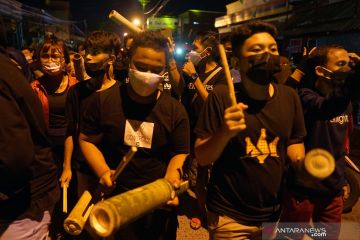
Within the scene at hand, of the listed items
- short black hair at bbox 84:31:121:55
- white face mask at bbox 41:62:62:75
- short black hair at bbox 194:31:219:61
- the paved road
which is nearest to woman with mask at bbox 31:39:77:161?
white face mask at bbox 41:62:62:75

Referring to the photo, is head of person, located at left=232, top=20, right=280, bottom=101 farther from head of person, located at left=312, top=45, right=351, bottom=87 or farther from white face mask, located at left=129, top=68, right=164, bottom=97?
head of person, located at left=312, top=45, right=351, bottom=87

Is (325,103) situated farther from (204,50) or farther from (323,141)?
(204,50)

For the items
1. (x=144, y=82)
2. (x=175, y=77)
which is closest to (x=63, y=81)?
(x=175, y=77)

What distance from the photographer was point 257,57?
7.66ft

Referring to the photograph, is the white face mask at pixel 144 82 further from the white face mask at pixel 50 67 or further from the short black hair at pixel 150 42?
the white face mask at pixel 50 67

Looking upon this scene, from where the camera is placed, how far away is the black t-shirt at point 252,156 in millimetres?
2365

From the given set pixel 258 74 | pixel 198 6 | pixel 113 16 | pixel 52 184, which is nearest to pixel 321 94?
pixel 258 74

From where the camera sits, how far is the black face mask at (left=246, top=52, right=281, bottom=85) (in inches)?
90.8

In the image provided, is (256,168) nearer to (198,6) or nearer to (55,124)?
(55,124)

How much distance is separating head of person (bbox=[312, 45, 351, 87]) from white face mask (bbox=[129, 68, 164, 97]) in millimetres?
1523

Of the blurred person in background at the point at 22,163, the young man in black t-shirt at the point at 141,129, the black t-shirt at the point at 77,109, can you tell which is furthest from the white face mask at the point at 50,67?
the blurred person in background at the point at 22,163

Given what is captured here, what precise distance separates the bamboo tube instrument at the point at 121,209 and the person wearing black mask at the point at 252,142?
43 centimetres

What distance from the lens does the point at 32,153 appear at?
2.00 metres

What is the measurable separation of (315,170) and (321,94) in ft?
4.72
